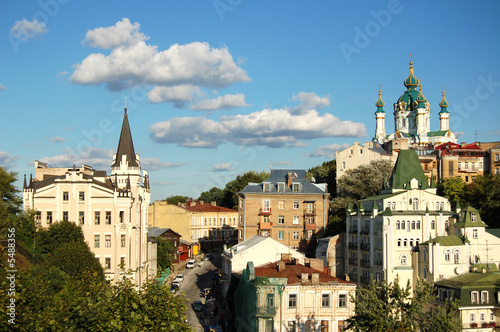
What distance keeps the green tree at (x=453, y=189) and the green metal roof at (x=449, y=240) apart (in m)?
22.2

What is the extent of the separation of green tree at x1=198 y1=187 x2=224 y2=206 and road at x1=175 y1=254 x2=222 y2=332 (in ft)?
172

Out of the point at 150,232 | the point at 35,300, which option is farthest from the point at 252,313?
the point at 150,232

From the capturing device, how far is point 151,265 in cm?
7375

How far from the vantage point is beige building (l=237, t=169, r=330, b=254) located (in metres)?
81.8

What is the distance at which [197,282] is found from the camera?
7562cm

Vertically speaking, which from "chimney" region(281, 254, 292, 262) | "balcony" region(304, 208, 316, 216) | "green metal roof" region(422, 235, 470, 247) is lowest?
"chimney" region(281, 254, 292, 262)

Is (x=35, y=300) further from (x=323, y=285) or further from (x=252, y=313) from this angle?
(x=323, y=285)

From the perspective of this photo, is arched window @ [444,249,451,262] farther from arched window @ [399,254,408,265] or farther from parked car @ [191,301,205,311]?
parked car @ [191,301,205,311]

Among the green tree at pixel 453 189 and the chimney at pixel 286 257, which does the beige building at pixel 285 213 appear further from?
the chimney at pixel 286 257

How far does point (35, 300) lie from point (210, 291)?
40.3 metres

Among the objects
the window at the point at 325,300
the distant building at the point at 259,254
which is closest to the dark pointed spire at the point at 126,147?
the distant building at the point at 259,254

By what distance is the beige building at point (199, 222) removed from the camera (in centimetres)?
10644

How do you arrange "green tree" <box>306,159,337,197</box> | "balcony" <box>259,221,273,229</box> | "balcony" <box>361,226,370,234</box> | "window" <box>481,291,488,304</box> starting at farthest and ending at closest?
"green tree" <box>306,159,337,197</box> < "balcony" <box>259,221,273,229</box> < "balcony" <box>361,226,370,234</box> < "window" <box>481,291,488,304</box>

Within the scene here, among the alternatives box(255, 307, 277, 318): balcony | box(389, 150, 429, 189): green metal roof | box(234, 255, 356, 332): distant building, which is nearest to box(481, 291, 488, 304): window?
box(234, 255, 356, 332): distant building
